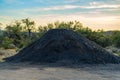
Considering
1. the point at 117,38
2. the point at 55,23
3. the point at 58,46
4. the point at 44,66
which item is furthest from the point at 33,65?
the point at 55,23

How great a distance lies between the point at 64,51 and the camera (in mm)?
26234

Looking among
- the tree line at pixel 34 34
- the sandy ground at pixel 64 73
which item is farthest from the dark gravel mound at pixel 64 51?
the tree line at pixel 34 34

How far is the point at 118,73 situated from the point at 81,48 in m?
6.54

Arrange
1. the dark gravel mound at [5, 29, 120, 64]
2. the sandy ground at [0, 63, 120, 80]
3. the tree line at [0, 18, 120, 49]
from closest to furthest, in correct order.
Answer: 1. the sandy ground at [0, 63, 120, 80]
2. the dark gravel mound at [5, 29, 120, 64]
3. the tree line at [0, 18, 120, 49]

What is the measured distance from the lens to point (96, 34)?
64812 millimetres

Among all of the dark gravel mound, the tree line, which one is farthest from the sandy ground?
the tree line

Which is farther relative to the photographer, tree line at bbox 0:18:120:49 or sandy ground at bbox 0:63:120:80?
tree line at bbox 0:18:120:49

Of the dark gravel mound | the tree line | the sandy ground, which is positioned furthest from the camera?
the tree line

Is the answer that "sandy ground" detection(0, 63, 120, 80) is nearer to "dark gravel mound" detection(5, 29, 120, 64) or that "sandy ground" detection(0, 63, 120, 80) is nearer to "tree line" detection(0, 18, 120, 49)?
"dark gravel mound" detection(5, 29, 120, 64)

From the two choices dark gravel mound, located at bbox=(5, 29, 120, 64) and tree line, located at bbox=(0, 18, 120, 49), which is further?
tree line, located at bbox=(0, 18, 120, 49)

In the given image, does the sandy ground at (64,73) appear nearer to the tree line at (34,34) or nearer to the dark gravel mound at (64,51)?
the dark gravel mound at (64,51)

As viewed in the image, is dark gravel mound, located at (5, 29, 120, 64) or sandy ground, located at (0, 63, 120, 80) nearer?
sandy ground, located at (0, 63, 120, 80)

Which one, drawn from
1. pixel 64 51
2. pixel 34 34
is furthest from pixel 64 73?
pixel 34 34

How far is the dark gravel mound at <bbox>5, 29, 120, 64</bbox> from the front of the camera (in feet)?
82.9
